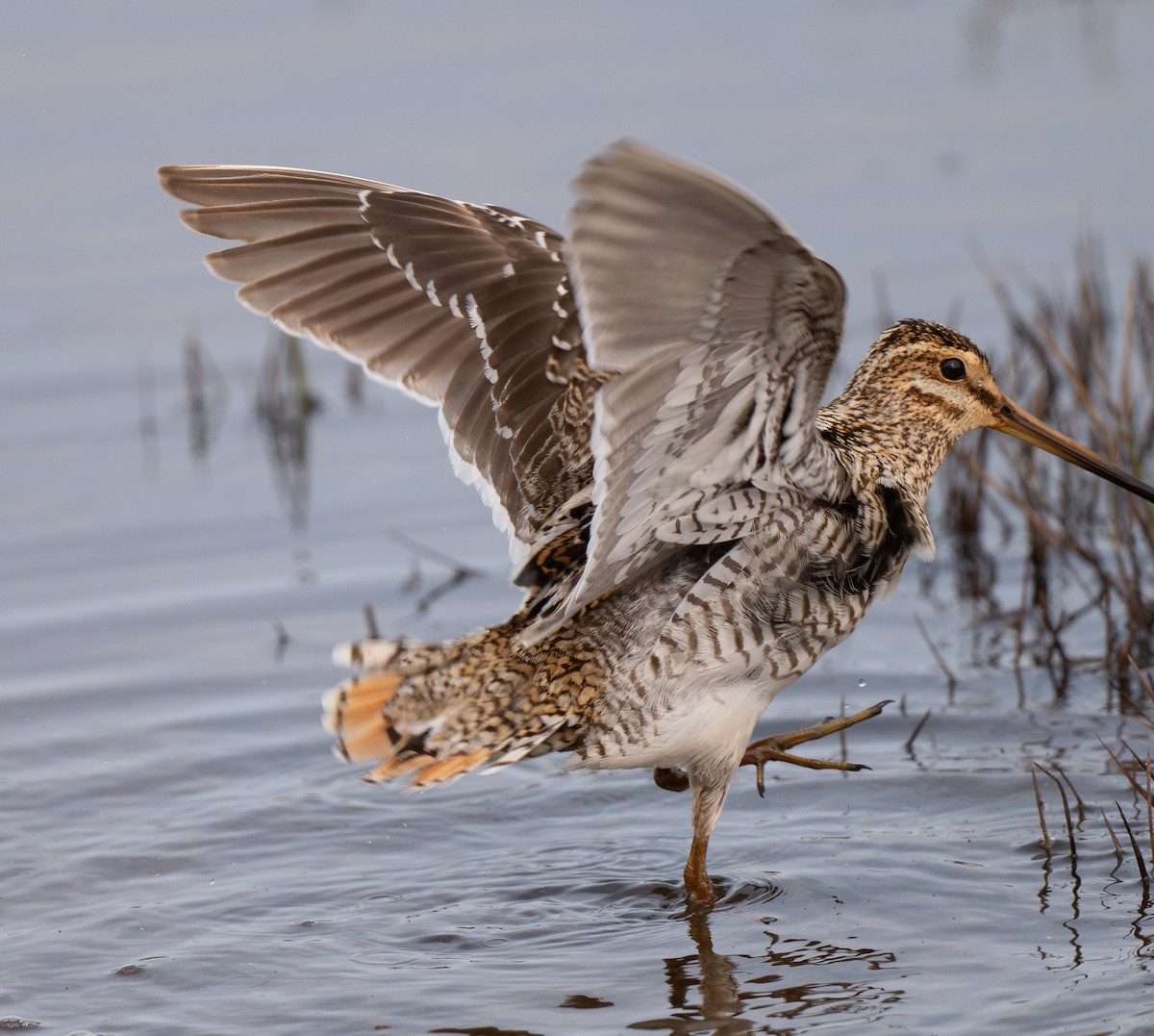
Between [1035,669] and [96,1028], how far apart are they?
10.1ft

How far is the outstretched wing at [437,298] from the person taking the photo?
5156 mm

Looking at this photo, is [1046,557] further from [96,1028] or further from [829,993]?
[96,1028]

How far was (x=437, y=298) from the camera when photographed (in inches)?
209

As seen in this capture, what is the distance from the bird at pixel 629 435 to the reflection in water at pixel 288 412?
2783mm

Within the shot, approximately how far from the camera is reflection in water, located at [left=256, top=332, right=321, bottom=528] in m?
8.15

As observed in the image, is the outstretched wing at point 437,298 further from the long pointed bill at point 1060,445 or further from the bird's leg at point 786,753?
the long pointed bill at point 1060,445

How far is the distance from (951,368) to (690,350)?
1622 millimetres

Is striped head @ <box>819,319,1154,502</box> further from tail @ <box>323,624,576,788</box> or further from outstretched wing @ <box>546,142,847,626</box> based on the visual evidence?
tail @ <box>323,624,576,788</box>

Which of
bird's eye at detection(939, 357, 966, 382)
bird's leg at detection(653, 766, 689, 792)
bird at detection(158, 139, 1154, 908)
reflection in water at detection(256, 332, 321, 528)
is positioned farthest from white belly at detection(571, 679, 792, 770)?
reflection in water at detection(256, 332, 321, 528)

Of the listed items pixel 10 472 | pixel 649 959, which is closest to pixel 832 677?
pixel 649 959

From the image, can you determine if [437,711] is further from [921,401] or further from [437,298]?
[921,401]

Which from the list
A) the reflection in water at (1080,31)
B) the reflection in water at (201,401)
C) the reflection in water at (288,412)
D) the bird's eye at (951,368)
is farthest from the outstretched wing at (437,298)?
the reflection in water at (1080,31)

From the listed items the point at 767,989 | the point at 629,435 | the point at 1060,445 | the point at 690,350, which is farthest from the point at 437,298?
the point at 767,989

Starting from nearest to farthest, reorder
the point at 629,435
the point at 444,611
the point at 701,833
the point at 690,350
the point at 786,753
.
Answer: the point at 690,350 → the point at 629,435 → the point at 701,833 → the point at 786,753 → the point at 444,611
